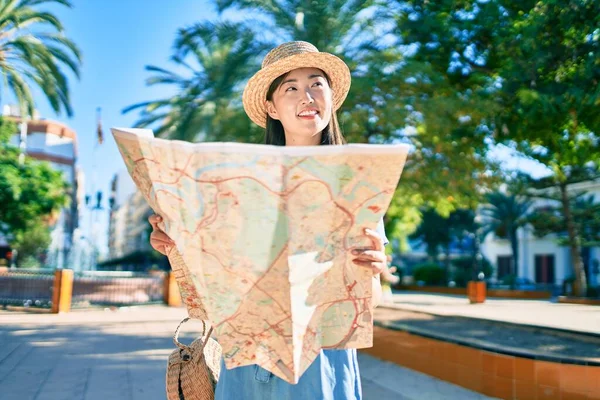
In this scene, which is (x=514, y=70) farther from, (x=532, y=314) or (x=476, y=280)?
(x=476, y=280)

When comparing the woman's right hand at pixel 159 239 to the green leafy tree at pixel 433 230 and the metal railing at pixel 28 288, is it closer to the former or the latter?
the metal railing at pixel 28 288

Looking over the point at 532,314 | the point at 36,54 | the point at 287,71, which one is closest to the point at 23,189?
the point at 36,54

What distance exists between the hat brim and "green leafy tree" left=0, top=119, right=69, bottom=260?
2051 centimetres

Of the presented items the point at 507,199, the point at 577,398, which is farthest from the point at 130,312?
the point at 507,199

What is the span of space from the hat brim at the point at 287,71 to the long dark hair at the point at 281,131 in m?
0.02

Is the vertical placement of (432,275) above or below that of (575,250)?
below

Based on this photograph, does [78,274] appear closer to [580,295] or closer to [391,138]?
[391,138]

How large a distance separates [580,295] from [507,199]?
13.5m

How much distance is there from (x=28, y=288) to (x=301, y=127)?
1250cm

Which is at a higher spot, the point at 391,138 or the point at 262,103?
the point at 391,138

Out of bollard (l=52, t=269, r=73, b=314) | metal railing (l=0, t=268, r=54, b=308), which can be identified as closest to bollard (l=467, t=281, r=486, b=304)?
bollard (l=52, t=269, r=73, b=314)

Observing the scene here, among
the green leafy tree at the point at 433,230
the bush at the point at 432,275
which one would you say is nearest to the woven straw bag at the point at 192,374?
the bush at the point at 432,275

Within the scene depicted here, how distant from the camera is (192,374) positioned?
162 cm

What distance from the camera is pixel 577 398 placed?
4090 mm
